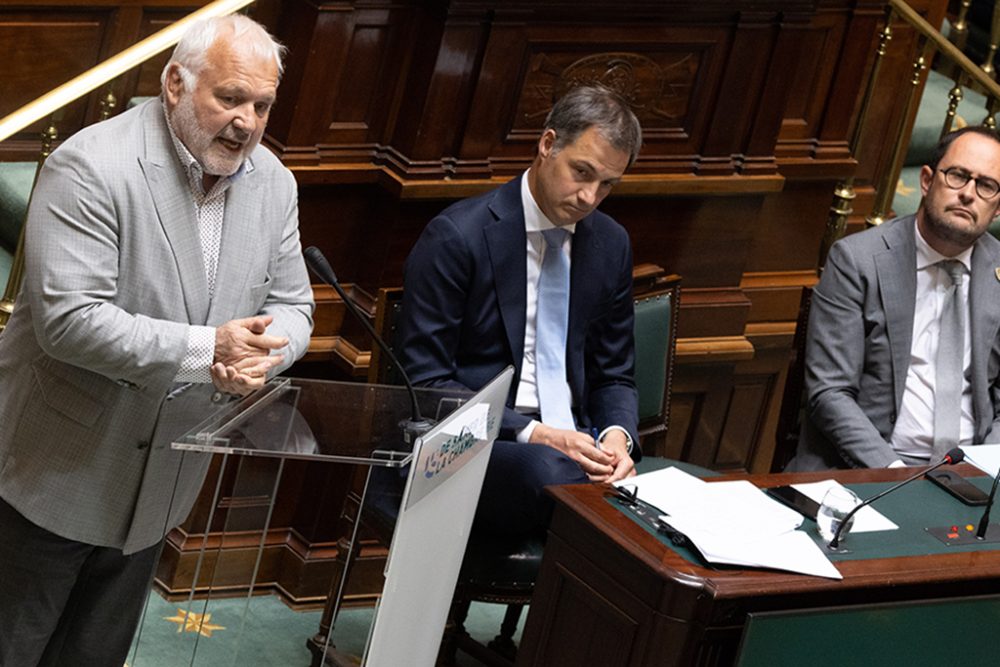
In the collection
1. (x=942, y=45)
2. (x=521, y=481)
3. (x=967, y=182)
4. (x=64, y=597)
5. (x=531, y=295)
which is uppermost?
(x=942, y=45)

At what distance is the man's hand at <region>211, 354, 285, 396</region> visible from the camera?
118 inches

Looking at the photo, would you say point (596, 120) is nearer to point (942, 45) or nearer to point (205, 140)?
point (205, 140)

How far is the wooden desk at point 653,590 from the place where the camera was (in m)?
3.11

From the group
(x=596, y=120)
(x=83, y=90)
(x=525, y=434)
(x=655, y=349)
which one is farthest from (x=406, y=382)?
(x=655, y=349)

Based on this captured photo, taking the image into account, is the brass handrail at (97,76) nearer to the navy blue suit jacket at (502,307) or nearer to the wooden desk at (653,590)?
the navy blue suit jacket at (502,307)

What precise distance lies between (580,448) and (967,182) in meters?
1.36

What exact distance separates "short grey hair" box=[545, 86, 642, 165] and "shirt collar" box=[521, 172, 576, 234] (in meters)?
0.18

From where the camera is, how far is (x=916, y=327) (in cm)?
446

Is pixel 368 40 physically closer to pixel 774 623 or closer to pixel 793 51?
pixel 793 51

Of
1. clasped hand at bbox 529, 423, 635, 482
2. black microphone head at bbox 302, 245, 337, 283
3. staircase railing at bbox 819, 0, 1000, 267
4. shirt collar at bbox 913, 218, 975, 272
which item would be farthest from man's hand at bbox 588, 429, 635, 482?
staircase railing at bbox 819, 0, 1000, 267

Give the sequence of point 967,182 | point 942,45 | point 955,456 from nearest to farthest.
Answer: point 955,456 < point 967,182 < point 942,45

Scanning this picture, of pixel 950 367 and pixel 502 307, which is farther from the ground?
pixel 950 367

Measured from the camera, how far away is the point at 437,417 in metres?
3.08

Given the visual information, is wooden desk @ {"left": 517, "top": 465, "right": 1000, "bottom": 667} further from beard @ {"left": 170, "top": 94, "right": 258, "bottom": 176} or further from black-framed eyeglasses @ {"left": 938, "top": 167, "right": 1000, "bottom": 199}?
black-framed eyeglasses @ {"left": 938, "top": 167, "right": 1000, "bottom": 199}
